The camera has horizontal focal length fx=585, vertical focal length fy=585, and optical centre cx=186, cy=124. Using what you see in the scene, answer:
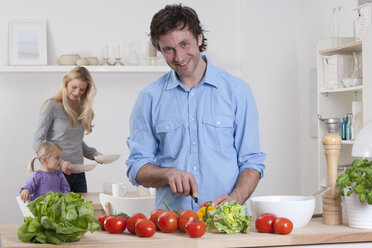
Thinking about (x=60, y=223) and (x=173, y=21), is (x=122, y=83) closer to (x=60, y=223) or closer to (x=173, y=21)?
(x=173, y=21)

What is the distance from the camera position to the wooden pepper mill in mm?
2021

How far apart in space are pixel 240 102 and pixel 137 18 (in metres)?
3.70

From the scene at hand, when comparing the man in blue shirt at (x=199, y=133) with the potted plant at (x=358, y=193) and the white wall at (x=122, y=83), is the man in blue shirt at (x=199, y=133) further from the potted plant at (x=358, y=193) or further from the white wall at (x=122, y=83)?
the white wall at (x=122, y=83)

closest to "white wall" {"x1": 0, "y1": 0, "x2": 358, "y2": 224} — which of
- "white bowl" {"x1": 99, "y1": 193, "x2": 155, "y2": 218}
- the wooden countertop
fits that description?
"white bowl" {"x1": 99, "y1": 193, "x2": 155, "y2": 218}

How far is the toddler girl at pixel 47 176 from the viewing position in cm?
412

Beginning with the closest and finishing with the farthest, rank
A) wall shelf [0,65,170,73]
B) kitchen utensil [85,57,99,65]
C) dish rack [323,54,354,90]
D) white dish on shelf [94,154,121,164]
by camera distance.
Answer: dish rack [323,54,354,90]
white dish on shelf [94,154,121,164]
wall shelf [0,65,170,73]
kitchen utensil [85,57,99,65]

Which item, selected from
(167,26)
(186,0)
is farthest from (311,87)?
(167,26)

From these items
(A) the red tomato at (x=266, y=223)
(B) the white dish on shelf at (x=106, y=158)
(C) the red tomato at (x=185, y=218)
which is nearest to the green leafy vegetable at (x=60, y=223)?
(C) the red tomato at (x=185, y=218)

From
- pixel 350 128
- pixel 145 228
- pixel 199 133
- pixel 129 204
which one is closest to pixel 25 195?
pixel 129 204

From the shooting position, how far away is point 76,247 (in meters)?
1.69

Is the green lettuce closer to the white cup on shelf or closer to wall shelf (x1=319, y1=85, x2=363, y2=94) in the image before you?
wall shelf (x1=319, y1=85, x2=363, y2=94)

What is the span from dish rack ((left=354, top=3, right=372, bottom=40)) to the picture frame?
2.98 meters

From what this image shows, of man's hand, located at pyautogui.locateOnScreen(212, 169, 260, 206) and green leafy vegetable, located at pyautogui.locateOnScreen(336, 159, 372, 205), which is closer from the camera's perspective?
green leafy vegetable, located at pyautogui.locateOnScreen(336, 159, 372, 205)

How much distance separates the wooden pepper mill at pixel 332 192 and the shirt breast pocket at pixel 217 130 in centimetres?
41
